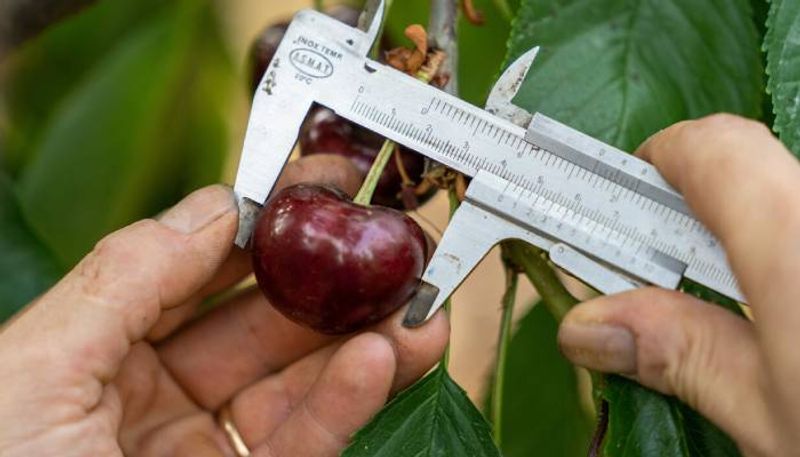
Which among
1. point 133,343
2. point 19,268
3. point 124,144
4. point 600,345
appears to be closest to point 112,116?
point 124,144

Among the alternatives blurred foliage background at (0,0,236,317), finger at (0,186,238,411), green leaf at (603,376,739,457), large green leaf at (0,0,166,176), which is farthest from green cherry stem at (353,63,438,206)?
large green leaf at (0,0,166,176)

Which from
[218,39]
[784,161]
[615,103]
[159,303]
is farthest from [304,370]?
[218,39]

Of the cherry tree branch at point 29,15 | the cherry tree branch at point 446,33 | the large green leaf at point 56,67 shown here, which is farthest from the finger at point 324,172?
the large green leaf at point 56,67

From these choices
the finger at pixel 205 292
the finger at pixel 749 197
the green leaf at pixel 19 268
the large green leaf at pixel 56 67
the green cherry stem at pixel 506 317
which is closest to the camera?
the finger at pixel 749 197

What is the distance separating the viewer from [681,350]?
28.0 inches

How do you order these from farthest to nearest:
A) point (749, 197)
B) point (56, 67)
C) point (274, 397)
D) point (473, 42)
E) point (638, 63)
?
point (56, 67) < point (473, 42) < point (274, 397) < point (638, 63) < point (749, 197)

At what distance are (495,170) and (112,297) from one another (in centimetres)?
31

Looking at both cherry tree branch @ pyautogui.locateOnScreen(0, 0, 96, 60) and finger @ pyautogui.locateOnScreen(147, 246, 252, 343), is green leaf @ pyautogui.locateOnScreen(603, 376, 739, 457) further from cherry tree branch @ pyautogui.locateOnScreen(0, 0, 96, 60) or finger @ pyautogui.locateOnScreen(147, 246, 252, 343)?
cherry tree branch @ pyautogui.locateOnScreen(0, 0, 96, 60)

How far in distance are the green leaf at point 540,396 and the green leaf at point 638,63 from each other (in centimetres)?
34

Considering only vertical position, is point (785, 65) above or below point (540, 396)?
above

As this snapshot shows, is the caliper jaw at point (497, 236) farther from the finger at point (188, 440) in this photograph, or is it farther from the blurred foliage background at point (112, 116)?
the blurred foliage background at point (112, 116)

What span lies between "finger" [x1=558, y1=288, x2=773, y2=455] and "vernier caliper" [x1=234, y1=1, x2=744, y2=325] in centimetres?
4

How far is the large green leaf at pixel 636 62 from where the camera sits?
2.81ft

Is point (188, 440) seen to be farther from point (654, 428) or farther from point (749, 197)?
point (749, 197)
